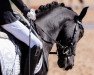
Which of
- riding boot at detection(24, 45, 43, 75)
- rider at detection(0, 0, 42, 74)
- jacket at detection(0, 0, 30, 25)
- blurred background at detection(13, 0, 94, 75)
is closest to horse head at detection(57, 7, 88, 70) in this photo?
riding boot at detection(24, 45, 43, 75)

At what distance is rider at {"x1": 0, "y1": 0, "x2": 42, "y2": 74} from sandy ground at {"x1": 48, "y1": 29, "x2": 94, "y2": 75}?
513 centimetres

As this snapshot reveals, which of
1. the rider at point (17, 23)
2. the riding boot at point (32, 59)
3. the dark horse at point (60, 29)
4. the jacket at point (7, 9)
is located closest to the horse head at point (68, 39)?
the dark horse at point (60, 29)

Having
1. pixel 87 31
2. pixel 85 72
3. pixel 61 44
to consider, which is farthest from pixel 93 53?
pixel 61 44

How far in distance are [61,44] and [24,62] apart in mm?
858

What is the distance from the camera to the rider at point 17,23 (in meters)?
5.77

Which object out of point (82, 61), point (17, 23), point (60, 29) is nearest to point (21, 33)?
point (17, 23)

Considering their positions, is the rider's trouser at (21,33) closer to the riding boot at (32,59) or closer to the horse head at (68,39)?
the riding boot at (32,59)

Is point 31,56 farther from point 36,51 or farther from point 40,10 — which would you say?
point 40,10

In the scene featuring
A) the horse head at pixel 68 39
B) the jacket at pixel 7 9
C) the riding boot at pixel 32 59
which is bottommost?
the riding boot at pixel 32 59

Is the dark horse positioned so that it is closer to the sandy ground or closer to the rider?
the rider

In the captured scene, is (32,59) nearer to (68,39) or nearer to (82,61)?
(68,39)

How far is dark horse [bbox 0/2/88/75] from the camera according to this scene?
646 cm

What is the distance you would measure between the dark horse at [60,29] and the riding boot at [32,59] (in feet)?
1.18

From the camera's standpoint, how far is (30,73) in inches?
239
